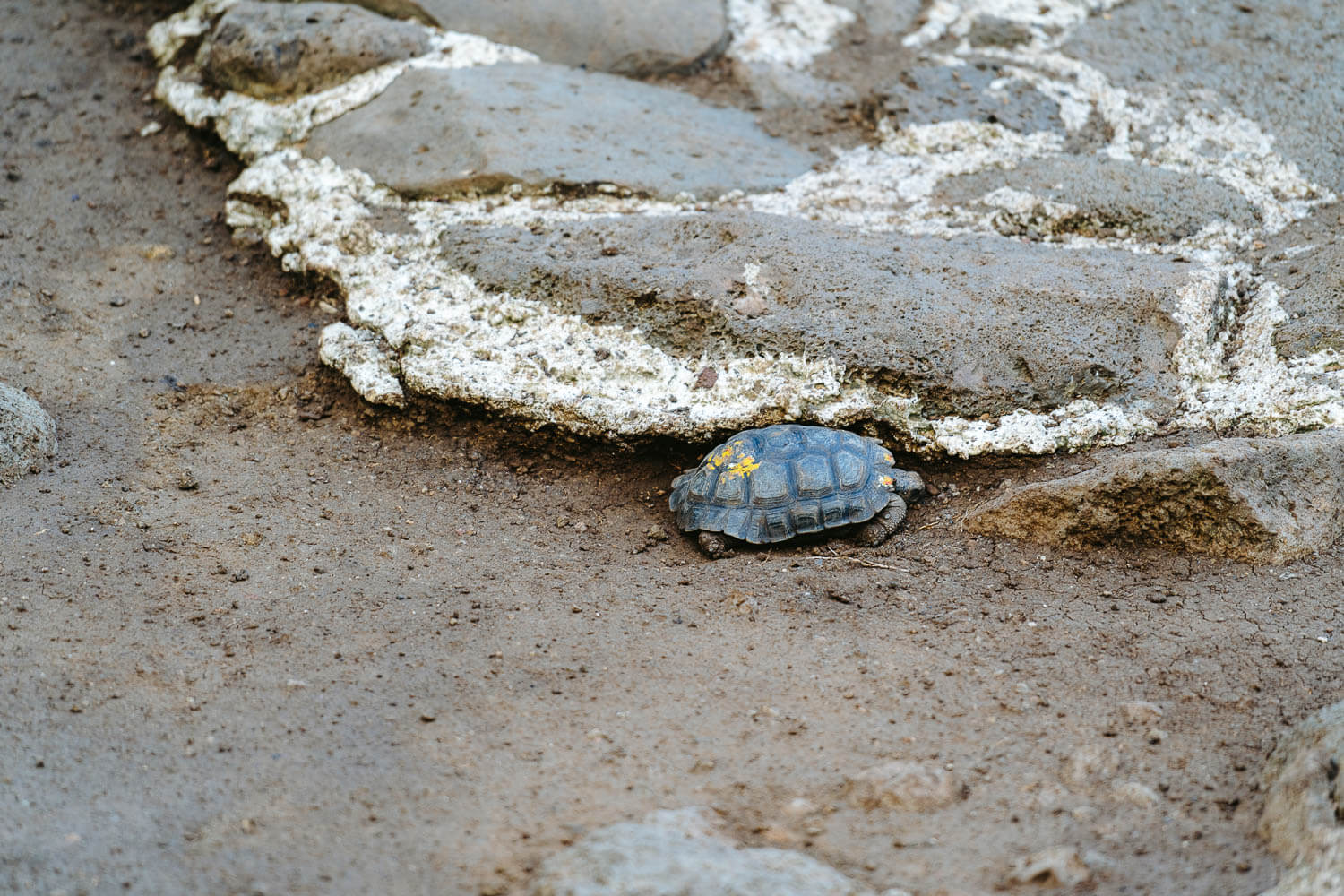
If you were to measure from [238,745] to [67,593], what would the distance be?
1.09 meters

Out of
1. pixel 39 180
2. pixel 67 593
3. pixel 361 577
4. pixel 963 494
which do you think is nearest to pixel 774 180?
pixel 963 494

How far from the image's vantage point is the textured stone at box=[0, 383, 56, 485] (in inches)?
171

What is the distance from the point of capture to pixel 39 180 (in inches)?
251

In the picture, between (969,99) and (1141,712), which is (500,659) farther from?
(969,99)

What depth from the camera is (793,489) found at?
14.0 feet

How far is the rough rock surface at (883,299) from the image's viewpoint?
449cm

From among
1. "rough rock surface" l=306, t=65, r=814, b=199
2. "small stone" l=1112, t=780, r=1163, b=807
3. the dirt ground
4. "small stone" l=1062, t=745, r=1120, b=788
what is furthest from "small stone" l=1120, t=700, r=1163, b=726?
"rough rock surface" l=306, t=65, r=814, b=199

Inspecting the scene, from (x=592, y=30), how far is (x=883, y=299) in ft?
9.18

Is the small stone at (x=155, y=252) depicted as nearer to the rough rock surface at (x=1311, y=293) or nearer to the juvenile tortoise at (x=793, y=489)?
the juvenile tortoise at (x=793, y=489)

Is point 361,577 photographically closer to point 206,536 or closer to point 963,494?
point 206,536

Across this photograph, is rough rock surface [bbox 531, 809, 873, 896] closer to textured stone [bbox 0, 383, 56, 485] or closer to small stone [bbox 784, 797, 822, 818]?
small stone [bbox 784, 797, 822, 818]

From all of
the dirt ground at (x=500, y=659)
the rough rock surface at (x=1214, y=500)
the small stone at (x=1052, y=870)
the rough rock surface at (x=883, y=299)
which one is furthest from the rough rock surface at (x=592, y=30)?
the small stone at (x=1052, y=870)

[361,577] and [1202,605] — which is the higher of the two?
[1202,605]

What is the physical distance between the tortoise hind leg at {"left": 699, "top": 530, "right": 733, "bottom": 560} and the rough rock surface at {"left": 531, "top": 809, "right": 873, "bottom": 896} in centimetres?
168
